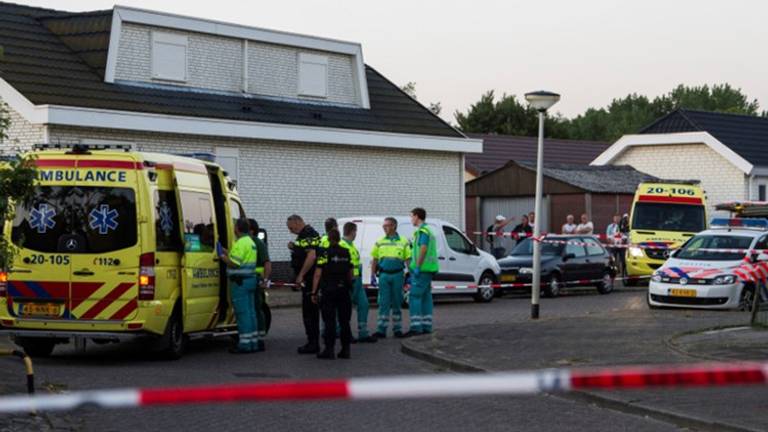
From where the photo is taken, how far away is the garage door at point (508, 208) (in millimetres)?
45781

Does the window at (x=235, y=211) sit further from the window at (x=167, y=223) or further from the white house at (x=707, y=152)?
the white house at (x=707, y=152)

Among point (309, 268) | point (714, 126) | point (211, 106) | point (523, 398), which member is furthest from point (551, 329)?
A: point (714, 126)

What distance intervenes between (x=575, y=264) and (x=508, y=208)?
48.6 feet

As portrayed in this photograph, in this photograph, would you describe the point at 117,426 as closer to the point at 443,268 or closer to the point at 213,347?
the point at 213,347

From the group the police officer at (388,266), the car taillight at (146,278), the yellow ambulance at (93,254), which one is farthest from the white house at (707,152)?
the car taillight at (146,278)

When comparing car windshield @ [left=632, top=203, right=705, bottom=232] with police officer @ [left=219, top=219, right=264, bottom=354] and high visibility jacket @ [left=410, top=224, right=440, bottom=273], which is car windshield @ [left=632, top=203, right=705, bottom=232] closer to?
high visibility jacket @ [left=410, top=224, right=440, bottom=273]

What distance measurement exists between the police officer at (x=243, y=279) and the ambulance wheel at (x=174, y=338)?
3.22ft

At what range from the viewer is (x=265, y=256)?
736 inches

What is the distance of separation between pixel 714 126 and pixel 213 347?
36.2 m

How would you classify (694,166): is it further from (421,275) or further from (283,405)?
(283,405)

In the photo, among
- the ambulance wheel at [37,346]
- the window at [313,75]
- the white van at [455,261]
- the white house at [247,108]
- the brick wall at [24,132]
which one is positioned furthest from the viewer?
the window at [313,75]

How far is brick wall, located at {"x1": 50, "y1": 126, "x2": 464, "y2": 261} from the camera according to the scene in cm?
3478

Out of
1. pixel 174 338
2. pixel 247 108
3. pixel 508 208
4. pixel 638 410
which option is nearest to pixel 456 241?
pixel 247 108

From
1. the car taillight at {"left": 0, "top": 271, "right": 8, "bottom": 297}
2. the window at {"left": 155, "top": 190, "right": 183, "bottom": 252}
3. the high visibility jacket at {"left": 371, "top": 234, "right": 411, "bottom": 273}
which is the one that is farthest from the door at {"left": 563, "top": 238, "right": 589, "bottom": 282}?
the car taillight at {"left": 0, "top": 271, "right": 8, "bottom": 297}
